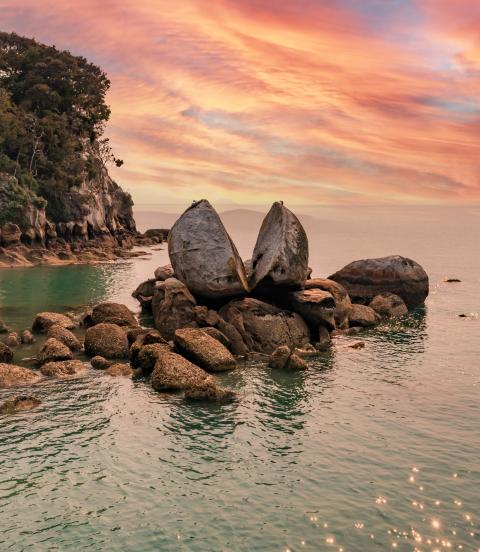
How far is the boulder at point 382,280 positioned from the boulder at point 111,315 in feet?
64.9

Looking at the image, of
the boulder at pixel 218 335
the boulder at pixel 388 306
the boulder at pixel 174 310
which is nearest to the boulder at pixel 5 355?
the boulder at pixel 174 310

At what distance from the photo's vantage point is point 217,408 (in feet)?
68.5

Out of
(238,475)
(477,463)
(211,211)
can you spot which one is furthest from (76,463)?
(211,211)

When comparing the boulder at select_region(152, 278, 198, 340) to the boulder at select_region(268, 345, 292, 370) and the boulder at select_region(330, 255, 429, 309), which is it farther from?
the boulder at select_region(330, 255, 429, 309)

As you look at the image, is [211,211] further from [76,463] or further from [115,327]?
[76,463]

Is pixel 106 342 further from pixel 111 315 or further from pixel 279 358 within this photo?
pixel 279 358

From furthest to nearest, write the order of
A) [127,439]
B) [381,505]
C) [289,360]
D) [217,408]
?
[289,360] < [217,408] < [127,439] < [381,505]

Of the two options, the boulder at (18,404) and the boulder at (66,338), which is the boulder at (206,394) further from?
the boulder at (66,338)

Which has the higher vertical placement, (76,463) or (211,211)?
(211,211)

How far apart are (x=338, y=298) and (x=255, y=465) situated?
22.6m

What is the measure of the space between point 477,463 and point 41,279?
50236mm

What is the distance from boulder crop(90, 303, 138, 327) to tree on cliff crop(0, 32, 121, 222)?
47.5m

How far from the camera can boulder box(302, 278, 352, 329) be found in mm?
36562

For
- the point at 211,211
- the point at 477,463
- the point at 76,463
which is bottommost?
the point at 76,463
